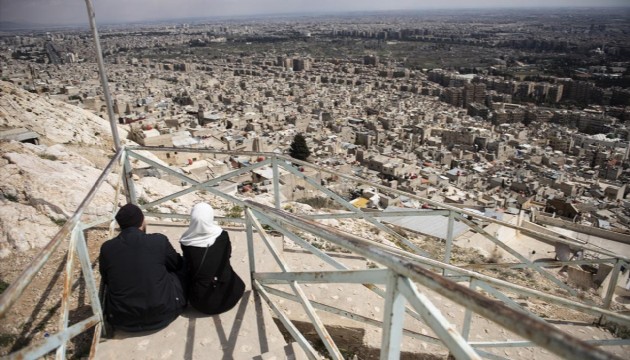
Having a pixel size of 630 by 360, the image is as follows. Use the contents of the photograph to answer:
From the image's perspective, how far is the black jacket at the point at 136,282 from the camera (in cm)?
226

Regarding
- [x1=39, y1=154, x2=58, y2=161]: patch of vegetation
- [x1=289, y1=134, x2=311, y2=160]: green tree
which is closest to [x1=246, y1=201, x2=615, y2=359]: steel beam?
[x1=39, y1=154, x2=58, y2=161]: patch of vegetation

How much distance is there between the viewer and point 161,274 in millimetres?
2334

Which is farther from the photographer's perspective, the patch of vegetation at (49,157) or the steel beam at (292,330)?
the patch of vegetation at (49,157)

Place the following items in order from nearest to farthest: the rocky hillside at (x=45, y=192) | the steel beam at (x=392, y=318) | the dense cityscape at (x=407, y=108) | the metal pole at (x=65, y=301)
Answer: the steel beam at (x=392, y=318) → the metal pole at (x=65, y=301) → the rocky hillside at (x=45, y=192) → the dense cityscape at (x=407, y=108)

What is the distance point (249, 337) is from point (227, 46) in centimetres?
11916

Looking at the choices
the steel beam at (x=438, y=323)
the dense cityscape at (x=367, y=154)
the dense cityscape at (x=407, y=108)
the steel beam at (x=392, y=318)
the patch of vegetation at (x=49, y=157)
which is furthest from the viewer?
the dense cityscape at (x=407, y=108)

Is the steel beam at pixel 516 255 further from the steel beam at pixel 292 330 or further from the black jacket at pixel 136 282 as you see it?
the black jacket at pixel 136 282

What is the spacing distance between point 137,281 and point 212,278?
0.43 metres

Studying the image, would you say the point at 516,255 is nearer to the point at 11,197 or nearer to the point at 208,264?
the point at 208,264

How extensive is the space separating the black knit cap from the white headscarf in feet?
1.05

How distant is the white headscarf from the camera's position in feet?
7.88

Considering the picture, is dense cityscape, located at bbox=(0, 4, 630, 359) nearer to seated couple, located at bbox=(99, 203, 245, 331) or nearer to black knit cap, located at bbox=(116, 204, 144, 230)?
seated couple, located at bbox=(99, 203, 245, 331)

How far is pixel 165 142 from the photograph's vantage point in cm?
1498

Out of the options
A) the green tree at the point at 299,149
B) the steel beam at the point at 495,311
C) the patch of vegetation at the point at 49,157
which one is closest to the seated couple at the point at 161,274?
the steel beam at the point at 495,311
